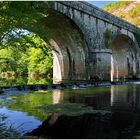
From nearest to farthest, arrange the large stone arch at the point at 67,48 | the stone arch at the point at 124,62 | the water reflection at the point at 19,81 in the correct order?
the large stone arch at the point at 67,48, the water reflection at the point at 19,81, the stone arch at the point at 124,62

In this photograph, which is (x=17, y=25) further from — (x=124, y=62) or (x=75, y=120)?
(x=124, y=62)

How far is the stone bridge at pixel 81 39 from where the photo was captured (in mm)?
32250

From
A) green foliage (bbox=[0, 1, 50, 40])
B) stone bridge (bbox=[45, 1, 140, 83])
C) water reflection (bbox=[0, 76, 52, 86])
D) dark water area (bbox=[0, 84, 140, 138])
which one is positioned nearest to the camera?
dark water area (bbox=[0, 84, 140, 138])

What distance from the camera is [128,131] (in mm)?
10578

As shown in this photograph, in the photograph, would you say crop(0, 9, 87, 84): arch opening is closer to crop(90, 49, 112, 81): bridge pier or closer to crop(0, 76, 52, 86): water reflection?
crop(90, 49, 112, 81): bridge pier

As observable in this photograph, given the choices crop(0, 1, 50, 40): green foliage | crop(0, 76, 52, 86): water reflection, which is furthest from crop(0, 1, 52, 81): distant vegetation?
crop(0, 76, 52, 86): water reflection

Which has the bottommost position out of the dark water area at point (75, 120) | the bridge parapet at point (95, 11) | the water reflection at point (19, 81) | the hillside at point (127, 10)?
the dark water area at point (75, 120)

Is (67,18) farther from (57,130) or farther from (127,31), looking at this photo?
(57,130)

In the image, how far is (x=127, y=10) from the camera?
85.1 meters

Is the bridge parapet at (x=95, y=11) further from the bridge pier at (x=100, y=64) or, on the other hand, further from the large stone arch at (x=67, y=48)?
the bridge pier at (x=100, y=64)

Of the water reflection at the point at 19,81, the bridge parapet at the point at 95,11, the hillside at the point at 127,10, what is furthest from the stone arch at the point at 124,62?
the hillside at the point at 127,10

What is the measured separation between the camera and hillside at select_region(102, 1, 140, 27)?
261ft

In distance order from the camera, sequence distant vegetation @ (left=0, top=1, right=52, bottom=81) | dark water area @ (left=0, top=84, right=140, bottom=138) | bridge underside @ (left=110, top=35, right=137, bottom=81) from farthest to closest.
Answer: bridge underside @ (left=110, top=35, right=137, bottom=81) < distant vegetation @ (left=0, top=1, right=52, bottom=81) < dark water area @ (left=0, top=84, right=140, bottom=138)

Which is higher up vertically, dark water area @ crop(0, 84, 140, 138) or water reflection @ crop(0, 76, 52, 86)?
water reflection @ crop(0, 76, 52, 86)
